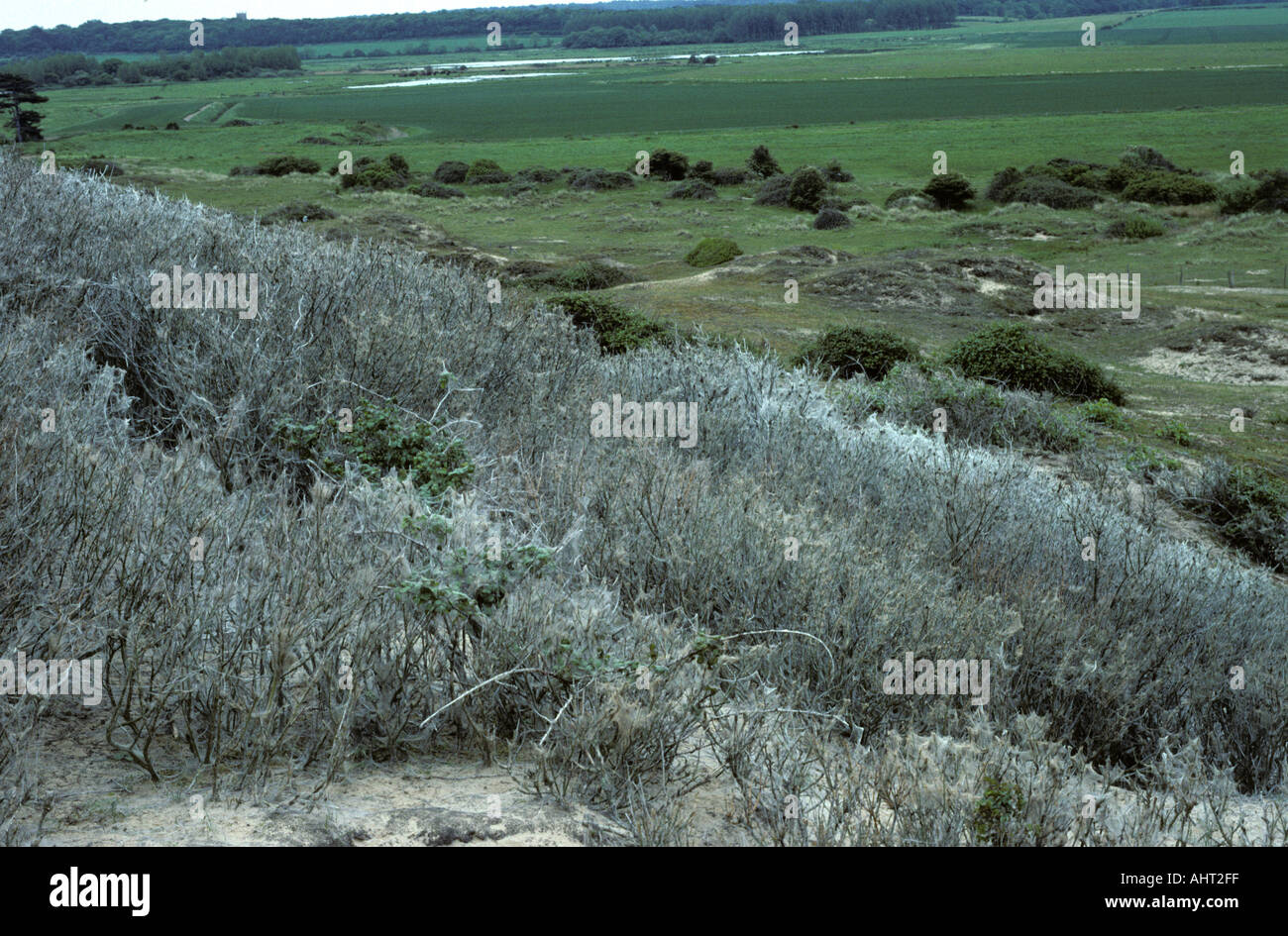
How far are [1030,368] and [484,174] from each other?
3658 centimetres

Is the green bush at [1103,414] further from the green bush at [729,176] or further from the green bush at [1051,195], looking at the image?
the green bush at [729,176]

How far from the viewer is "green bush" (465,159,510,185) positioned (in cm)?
4572

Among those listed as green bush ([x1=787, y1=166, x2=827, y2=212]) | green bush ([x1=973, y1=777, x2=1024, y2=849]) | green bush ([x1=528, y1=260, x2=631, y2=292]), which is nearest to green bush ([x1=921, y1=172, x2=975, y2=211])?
green bush ([x1=787, y1=166, x2=827, y2=212])

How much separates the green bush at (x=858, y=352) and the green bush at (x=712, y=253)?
1204 cm

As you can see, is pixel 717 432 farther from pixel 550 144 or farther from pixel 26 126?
pixel 550 144

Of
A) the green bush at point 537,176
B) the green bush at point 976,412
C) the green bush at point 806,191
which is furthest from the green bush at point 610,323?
the green bush at point 537,176

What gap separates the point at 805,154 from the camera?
2256 inches

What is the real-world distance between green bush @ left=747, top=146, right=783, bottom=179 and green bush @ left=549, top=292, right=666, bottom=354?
34.4m

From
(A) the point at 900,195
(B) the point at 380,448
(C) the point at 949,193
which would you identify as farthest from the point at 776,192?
(B) the point at 380,448

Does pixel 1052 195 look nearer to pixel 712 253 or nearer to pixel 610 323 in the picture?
pixel 712 253

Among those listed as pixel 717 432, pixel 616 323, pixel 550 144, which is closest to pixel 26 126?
pixel 550 144
